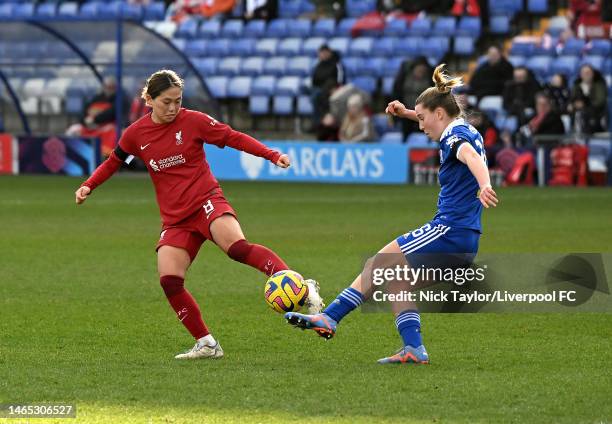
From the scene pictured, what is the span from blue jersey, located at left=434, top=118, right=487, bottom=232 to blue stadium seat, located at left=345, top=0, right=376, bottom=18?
23.6 metres

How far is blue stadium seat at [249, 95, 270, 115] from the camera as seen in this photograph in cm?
3041

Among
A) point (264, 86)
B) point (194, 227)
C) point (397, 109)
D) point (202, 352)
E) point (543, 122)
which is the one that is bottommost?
point (264, 86)

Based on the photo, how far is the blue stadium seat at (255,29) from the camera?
31.9m

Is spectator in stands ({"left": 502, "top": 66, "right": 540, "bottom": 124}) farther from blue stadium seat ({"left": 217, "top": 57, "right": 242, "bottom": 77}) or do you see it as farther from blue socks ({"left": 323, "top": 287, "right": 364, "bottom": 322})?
blue socks ({"left": 323, "top": 287, "right": 364, "bottom": 322})

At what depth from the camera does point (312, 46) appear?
3108 centimetres

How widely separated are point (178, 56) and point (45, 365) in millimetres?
21542

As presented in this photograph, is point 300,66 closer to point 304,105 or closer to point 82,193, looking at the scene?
point 304,105

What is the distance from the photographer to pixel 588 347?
8484mm

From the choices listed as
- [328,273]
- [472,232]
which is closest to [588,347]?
[472,232]

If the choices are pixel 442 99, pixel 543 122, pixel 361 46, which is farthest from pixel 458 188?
pixel 361 46

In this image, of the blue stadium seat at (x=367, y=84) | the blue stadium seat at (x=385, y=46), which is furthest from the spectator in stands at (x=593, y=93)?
the blue stadium seat at (x=385, y=46)

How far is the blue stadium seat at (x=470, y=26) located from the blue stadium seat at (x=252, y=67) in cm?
464

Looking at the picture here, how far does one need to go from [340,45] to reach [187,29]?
417cm

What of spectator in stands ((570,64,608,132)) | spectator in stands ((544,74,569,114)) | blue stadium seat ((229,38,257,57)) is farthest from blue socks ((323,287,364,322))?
blue stadium seat ((229,38,257,57))
